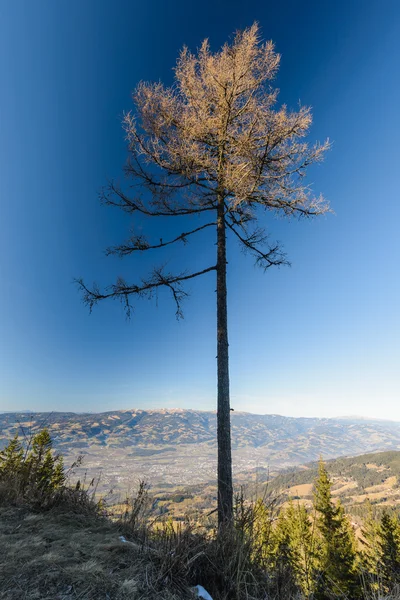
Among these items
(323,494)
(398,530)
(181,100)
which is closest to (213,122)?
(181,100)

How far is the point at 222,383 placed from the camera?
19.6 feet

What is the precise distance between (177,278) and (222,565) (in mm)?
5308

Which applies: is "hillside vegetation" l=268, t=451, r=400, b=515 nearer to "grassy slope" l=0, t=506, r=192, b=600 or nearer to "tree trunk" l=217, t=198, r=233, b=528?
"tree trunk" l=217, t=198, r=233, b=528

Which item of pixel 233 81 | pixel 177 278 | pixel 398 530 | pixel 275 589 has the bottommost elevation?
pixel 398 530

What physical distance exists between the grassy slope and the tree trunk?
2376 millimetres

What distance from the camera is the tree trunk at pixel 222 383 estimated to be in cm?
516

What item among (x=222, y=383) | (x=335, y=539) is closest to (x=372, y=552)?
(x=335, y=539)

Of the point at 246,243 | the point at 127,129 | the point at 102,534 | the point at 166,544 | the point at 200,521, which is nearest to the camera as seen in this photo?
the point at 166,544

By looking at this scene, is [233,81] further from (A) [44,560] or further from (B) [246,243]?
(A) [44,560]

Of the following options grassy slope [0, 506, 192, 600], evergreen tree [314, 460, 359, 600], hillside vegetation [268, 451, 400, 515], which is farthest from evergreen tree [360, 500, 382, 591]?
hillside vegetation [268, 451, 400, 515]

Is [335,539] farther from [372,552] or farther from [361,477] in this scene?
[361,477]

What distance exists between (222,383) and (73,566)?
159 inches

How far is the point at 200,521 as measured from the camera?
292cm

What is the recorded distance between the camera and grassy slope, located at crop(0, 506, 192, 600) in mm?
1941
